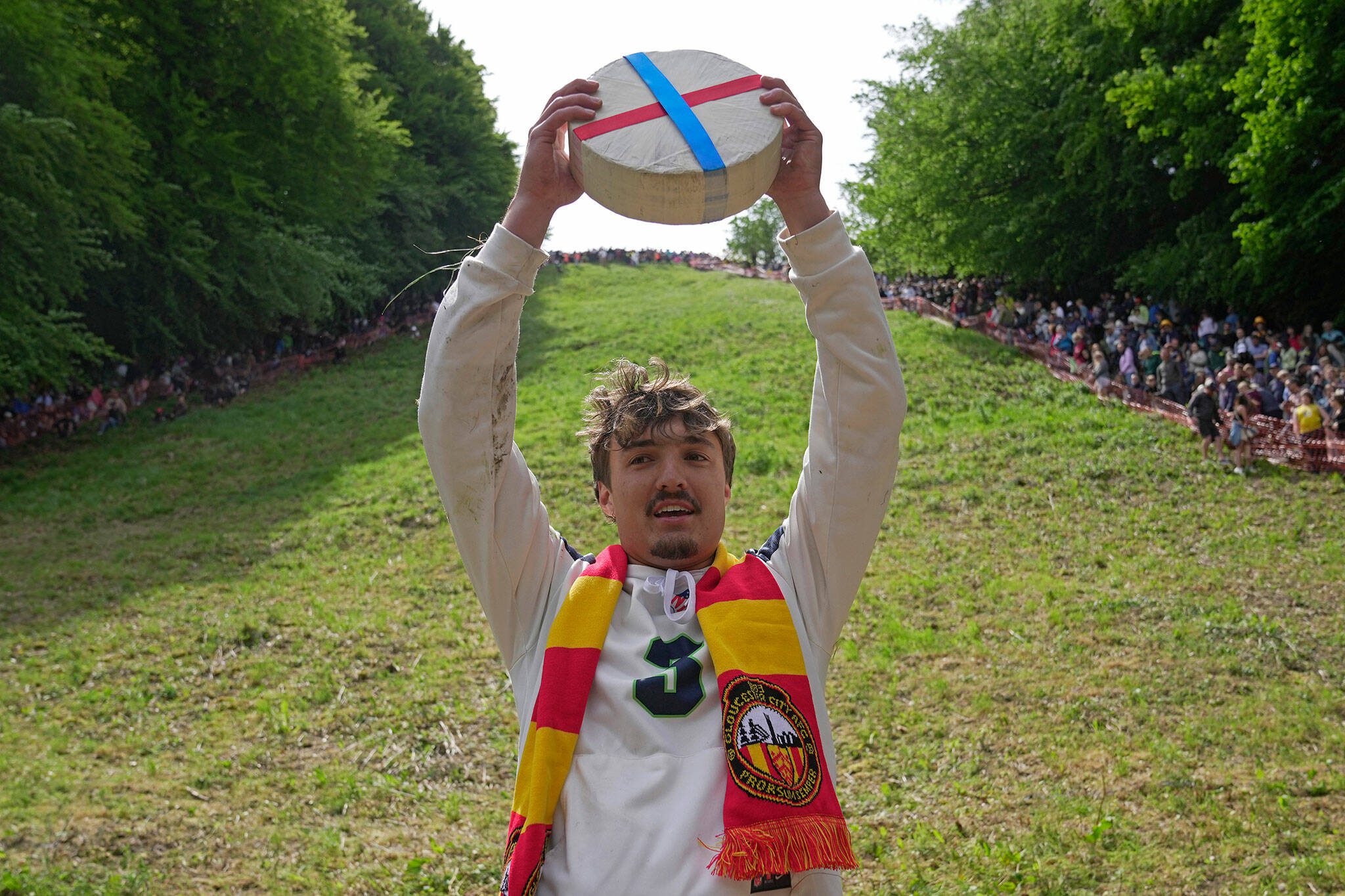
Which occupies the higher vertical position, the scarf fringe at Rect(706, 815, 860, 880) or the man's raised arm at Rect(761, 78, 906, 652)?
the man's raised arm at Rect(761, 78, 906, 652)

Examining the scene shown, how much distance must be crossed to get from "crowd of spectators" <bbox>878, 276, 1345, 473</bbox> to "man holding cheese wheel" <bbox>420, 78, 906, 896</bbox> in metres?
14.6

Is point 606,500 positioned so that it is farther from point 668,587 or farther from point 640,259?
point 640,259

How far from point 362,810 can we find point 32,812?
2.28 m

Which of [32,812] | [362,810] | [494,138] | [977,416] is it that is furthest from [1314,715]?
[494,138]

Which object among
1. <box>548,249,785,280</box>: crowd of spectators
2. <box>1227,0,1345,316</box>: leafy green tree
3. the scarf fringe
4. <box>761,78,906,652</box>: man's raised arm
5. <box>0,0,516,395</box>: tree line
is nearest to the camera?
the scarf fringe

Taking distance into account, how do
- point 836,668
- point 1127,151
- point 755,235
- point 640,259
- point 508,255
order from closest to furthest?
point 508,255 < point 836,668 < point 1127,151 < point 640,259 < point 755,235

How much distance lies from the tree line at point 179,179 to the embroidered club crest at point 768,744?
20.1 m

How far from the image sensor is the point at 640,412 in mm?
2988

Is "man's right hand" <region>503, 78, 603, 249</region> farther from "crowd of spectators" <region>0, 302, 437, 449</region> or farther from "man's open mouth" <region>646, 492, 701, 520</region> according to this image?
"crowd of spectators" <region>0, 302, 437, 449</region>

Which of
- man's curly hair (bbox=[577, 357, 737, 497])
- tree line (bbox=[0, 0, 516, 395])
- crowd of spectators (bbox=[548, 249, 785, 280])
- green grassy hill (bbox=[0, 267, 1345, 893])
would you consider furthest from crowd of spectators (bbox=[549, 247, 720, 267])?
man's curly hair (bbox=[577, 357, 737, 497])

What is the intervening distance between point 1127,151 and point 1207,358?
878 centimetres

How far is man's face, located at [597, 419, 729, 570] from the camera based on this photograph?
2.88 meters

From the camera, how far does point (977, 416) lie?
19500 millimetres

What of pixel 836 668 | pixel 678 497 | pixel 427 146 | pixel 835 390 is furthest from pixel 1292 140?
→ pixel 427 146
